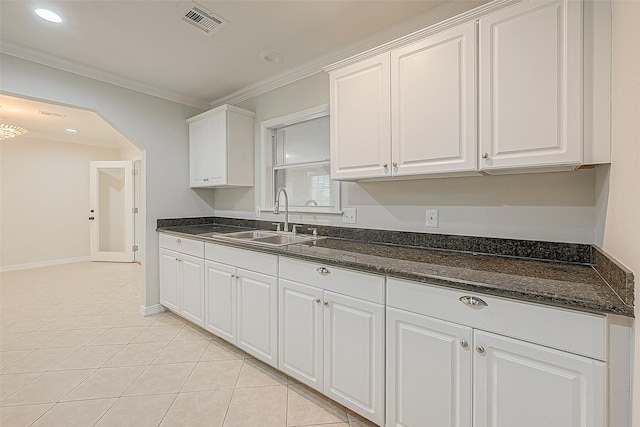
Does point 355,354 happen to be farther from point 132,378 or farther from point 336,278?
point 132,378

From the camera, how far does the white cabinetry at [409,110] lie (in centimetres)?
150

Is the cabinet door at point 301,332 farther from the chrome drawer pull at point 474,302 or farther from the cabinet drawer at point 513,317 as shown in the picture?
the chrome drawer pull at point 474,302

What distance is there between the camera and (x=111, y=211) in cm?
617

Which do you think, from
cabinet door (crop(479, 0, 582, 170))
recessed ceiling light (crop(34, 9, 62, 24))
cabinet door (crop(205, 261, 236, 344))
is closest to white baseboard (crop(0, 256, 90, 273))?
cabinet door (crop(205, 261, 236, 344))

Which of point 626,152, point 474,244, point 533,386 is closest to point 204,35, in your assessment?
point 474,244

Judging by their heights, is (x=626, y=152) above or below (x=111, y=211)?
above

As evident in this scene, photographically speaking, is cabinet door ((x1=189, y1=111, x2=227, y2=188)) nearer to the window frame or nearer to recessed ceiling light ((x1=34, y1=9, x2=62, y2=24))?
the window frame

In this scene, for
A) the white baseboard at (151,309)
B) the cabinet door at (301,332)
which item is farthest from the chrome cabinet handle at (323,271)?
the white baseboard at (151,309)

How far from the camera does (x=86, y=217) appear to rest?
6000 mm

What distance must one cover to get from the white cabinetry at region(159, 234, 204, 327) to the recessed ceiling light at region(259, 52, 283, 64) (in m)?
1.69

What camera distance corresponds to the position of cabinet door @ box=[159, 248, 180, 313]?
2.91 metres

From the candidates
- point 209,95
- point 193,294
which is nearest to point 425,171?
point 193,294

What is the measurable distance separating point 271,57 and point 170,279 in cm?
237

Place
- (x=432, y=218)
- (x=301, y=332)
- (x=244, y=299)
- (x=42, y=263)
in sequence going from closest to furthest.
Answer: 1. (x=301, y=332)
2. (x=432, y=218)
3. (x=244, y=299)
4. (x=42, y=263)
